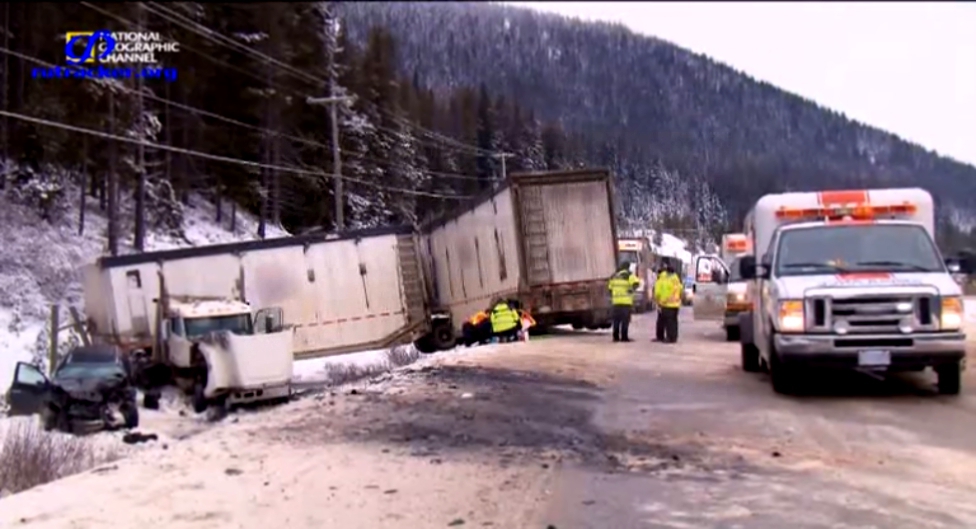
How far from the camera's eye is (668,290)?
22188mm

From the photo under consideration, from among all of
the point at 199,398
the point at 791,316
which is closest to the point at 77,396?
the point at 199,398

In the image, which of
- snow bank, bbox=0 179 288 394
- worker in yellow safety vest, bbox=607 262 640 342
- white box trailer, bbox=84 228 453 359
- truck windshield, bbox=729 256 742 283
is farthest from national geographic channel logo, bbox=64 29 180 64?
truck windshield, bbox=729 256 742 283

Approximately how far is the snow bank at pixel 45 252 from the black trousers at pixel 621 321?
8133 millimetres

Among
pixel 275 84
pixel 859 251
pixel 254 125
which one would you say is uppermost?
pixel 275 84

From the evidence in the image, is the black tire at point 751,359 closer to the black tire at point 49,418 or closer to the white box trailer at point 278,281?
the white box trailer at point 278,281

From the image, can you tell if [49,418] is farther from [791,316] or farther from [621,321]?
[621,321]

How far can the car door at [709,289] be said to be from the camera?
25641 millimetres

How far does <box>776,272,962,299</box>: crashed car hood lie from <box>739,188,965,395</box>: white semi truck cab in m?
0.01

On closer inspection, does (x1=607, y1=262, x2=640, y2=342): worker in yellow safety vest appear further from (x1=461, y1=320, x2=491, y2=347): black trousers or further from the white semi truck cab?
the white semi truck cab

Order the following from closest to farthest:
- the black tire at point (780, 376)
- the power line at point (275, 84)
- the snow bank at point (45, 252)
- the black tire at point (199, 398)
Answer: the black tire at point (780, 376), the black tire at point (199, 398), the power line at point (275, 84), the snow bank at point (45, 252)

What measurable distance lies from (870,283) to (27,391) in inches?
484

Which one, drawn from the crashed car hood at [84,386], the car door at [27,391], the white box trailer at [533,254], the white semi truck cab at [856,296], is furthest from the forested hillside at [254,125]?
the white semi truck cab at [856,296]

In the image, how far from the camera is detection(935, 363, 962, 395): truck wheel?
12.6m

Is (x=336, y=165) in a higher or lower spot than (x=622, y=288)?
higher
